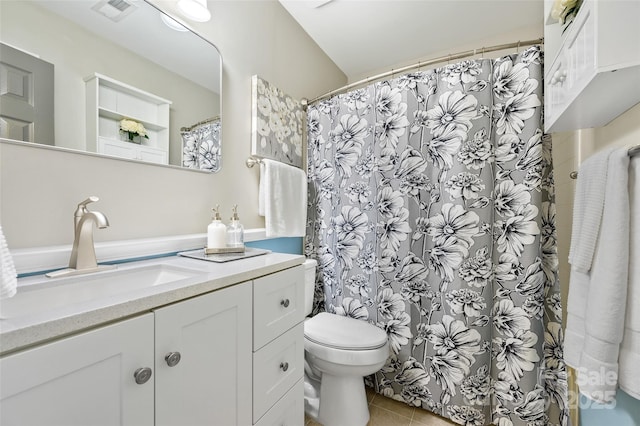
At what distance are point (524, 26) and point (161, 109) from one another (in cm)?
254

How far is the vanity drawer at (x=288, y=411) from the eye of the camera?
94 centimetres

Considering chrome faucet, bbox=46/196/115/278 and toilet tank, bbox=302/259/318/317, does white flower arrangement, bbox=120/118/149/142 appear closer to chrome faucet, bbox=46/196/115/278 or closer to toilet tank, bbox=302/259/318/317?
chrome faucet, bbox=46/196/115/278

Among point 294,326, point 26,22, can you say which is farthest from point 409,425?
point 26,22

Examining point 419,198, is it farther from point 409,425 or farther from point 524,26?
point 524,26

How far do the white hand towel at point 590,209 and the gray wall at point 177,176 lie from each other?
1.46m

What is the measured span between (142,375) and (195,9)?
1419 mm

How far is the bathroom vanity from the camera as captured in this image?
451 millimetres

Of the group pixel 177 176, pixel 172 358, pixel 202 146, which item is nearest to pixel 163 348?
pixel 172 358

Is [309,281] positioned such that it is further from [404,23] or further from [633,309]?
[404,23]

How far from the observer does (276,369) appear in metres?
0.98

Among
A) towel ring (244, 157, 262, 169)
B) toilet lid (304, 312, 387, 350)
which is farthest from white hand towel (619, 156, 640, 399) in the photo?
towel ring (244, 157, 262, 169)

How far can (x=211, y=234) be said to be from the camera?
112 cm

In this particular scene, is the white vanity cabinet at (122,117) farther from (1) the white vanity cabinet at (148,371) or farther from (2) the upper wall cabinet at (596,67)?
(2) the upper wall cabinet at (596,67)

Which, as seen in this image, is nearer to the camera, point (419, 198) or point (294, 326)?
point (294, 326)
